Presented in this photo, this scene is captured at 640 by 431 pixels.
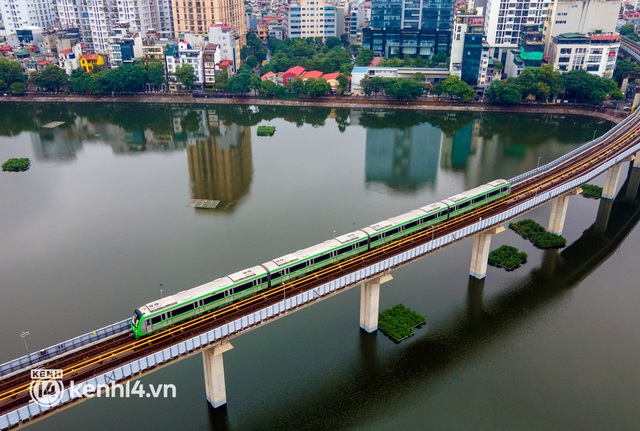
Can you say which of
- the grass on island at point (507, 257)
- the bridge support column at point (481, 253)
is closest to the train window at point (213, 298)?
the bridge support column at point (481, 253)

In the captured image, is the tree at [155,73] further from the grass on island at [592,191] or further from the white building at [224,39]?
the grass on island at [592,191]

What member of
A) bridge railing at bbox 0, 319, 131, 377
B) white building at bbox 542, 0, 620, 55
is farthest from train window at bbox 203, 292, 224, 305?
white building at bbox 542, 0, 620, 55

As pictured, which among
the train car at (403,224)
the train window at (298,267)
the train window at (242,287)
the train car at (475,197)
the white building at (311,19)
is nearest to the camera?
the train window at (242,287)

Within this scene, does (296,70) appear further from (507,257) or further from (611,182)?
(507,257)

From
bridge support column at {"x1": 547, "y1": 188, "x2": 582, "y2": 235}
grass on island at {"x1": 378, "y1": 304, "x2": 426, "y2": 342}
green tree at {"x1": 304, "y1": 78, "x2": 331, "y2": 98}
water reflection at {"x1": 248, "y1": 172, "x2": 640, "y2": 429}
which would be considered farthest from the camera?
green tree at {"x1": 304, "y1": 78, "x2": 331, "y2": 98}

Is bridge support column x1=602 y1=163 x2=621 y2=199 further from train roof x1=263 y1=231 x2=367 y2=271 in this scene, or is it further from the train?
train roof x1=263 y1=231 x2=367 y2=271
